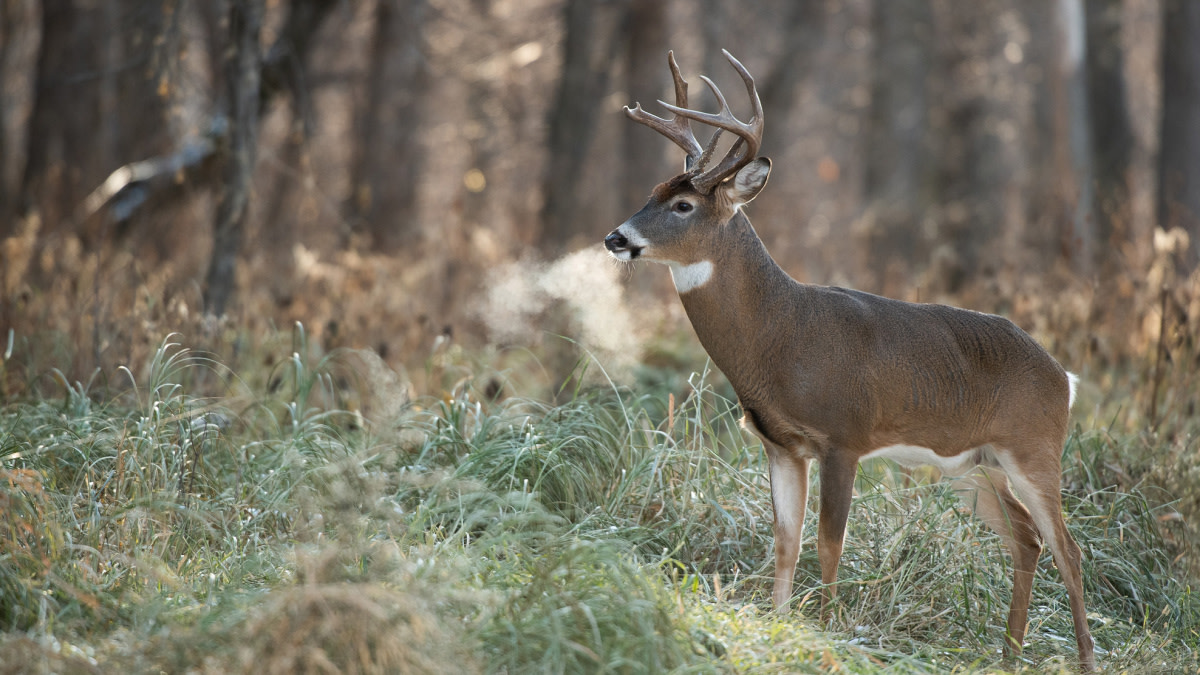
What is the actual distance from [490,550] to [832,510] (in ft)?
4.30

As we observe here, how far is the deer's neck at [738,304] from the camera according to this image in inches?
186

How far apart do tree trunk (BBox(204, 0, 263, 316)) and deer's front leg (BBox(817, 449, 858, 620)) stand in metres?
4.33

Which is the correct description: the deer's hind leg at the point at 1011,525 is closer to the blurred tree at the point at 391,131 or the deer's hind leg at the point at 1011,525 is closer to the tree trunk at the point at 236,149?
the tree trunk at the point at 236,149

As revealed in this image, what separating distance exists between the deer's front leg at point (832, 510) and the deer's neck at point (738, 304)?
1.46 feet

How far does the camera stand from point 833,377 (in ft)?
15.2

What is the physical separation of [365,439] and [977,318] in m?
2.76

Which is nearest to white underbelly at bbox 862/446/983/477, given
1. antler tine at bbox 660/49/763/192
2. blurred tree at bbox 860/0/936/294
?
antler tine at bbox 660/49/763/192

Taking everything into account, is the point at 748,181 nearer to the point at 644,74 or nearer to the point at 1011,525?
the point at 1011,525

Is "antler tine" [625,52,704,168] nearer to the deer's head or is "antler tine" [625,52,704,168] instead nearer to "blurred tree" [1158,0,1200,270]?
the deer's head

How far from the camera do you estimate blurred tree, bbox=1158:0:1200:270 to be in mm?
12055

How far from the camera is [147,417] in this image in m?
4.88

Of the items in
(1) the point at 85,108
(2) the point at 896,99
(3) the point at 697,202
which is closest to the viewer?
(3) the point at 697,202

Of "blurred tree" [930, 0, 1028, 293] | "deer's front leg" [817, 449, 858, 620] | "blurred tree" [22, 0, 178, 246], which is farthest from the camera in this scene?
"blurred tree" [930, 0, 1028, 293]

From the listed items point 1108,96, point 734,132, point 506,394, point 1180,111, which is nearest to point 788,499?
point 734,132
